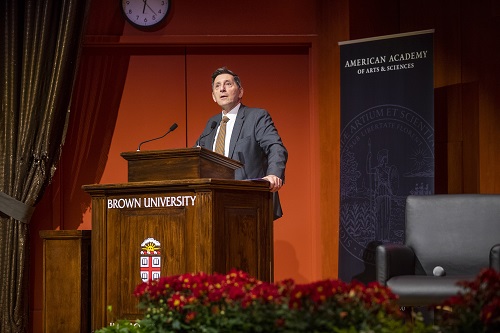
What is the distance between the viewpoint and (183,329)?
Answer: 2602 mm

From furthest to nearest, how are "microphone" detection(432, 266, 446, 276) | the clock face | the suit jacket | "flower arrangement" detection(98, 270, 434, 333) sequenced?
the clock face
the suit jacket
"microphone" detection(432, 266, 446, 276)
"flower arrangement" detection(98, 270, 434, 333)

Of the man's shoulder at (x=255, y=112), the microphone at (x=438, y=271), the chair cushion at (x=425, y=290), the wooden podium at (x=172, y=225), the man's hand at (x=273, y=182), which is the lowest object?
the chair cushion at (x=425, y=290)

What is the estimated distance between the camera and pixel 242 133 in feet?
15.8

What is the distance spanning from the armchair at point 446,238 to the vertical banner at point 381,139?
2.45 feet

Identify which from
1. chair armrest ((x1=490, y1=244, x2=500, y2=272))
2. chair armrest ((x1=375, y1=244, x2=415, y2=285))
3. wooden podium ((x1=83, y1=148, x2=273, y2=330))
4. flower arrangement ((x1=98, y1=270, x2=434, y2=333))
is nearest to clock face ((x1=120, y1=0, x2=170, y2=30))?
wooden podium ((x1=83, y1=148, x2=273, y2=330))

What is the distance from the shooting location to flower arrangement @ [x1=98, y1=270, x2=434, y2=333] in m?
2.25

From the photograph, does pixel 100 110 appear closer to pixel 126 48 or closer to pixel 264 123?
pixel 126 48

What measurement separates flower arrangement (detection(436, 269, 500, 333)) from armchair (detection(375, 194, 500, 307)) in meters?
1.87

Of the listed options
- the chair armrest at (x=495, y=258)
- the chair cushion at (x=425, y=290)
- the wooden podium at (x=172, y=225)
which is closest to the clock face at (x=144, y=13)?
the wooden podium at (x=172, y=225)

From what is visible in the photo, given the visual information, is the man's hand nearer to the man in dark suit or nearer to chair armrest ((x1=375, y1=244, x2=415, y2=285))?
the man in dark suit

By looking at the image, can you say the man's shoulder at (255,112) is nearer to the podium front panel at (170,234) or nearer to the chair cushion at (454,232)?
the podium front panel at (170,234)

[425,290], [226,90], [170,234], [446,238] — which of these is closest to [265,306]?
[170,234]

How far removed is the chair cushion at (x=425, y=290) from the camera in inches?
150

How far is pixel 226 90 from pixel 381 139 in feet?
4.64
